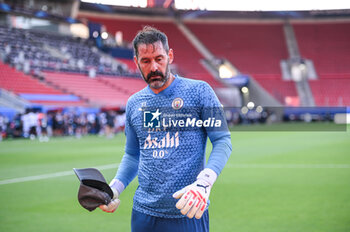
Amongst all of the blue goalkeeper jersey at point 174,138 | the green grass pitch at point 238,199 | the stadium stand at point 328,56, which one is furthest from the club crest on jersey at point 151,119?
the stadium stand at point 328,56

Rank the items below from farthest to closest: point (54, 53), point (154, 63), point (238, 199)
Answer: point (54, 53) < point (238, 199) < point (154, 63)

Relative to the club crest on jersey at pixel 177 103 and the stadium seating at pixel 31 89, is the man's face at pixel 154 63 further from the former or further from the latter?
the stadium seating at pixel 31 89

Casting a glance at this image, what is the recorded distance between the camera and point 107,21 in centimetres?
5722

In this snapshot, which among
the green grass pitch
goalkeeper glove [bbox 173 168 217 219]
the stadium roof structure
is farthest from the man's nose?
the stadium roof structure

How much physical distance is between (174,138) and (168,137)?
1.8 inches

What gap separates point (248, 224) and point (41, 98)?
2854 cm

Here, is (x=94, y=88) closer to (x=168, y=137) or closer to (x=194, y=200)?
(x=168, y=137)

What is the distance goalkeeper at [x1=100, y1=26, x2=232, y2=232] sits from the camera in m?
3.09

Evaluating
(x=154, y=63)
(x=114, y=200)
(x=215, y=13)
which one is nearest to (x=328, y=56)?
(x=215, y=13)

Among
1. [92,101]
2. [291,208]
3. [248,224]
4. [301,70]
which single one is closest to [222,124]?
[248,224]

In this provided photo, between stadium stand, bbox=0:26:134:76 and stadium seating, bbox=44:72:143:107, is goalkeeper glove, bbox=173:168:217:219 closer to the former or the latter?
stadium seating, bbox=44:72:143:107

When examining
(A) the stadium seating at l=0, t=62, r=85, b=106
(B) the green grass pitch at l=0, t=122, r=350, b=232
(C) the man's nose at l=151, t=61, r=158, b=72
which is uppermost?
(A) the stadium seating at l=0, t=62, r=85, b=106

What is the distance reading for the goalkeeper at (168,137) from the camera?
3.09 metres

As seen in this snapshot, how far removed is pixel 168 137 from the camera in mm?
3176
